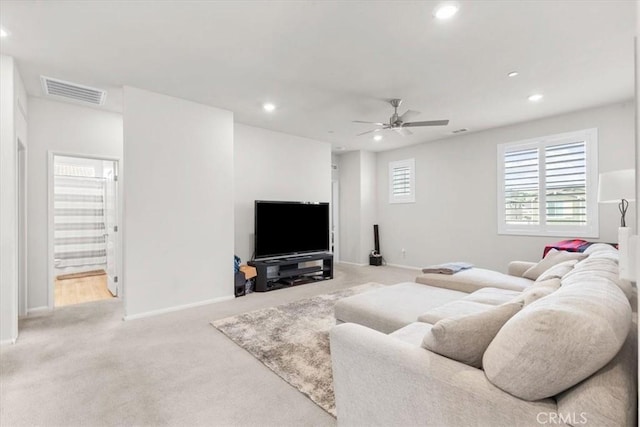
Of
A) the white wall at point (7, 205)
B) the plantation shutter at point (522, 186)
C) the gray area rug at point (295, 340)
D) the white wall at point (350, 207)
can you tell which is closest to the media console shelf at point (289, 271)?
the gray area rug at point (295, 340)

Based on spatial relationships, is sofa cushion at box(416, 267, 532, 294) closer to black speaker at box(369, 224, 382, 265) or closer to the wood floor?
black speaker at box(369, 224, 382, 265)

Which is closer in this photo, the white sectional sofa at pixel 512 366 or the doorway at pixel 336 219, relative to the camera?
the white sectional sofa at pixel 512 366

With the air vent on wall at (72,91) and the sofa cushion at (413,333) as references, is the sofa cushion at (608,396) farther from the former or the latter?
the air vent on wall at (72,91)

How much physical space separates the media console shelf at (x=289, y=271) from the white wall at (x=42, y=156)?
8.72 feet

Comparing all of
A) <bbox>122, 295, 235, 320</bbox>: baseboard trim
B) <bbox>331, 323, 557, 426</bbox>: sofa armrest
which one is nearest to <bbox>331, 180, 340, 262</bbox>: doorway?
<bbox>122, 295, 235, 320</bbox>: baseboard trim

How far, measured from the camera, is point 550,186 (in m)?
4.73

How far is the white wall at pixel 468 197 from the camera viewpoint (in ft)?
13.9

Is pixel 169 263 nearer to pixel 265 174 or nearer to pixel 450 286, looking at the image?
pixel 265 174

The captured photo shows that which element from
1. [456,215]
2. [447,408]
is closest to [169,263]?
[447,408]

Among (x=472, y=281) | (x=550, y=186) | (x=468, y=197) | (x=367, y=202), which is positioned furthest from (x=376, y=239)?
(x=472, y=281)

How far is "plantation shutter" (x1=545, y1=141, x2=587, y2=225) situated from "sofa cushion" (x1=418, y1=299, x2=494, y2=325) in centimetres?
341

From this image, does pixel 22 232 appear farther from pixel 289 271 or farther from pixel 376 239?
pixel 376 239

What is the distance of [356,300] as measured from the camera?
2.78 metres

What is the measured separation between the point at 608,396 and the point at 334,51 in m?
2.89
